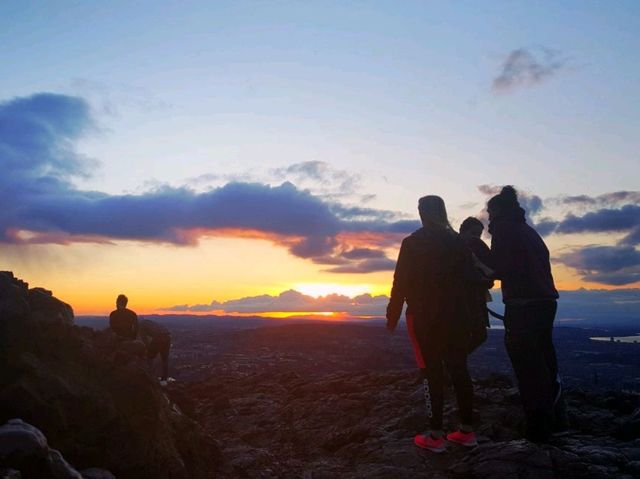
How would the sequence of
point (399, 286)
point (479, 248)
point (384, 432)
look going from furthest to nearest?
point (384, 432)
point (479, 248)
point (399, 286)

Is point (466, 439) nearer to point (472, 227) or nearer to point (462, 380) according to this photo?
point (462, 380)

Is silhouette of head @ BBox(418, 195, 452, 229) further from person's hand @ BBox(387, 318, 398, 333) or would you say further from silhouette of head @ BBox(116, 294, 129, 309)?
silhouette of head @ BBox(116, 294, 129, 309)

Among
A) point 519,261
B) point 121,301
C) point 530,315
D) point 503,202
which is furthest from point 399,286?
point 121,301

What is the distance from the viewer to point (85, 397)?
658cm

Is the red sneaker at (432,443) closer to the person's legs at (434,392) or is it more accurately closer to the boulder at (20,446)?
the person's legs at (434,392)

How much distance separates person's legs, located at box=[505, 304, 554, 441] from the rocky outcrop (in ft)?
16.4

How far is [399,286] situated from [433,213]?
116cm

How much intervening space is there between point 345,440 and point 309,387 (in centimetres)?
491

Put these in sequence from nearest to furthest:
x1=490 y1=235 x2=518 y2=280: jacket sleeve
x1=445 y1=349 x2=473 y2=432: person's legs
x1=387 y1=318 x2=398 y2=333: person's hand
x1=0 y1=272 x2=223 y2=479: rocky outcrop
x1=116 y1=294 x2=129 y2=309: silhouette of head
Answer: x1=0 y1=272 x2=223 y2=479: rocky outcrop
x1=445 y1=349 x2=473 y2=432: person's legs
x1=490 y1=235 x2=518 y2=280: jacket sleeve
x1=387 y1=318 x2=398 y2=333: person's hand
x1=116 y1=294 x2=129 y2=309: silhouette of head

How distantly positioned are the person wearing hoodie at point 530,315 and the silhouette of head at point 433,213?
767 millimetres

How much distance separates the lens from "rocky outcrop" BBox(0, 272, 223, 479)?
19.9ft

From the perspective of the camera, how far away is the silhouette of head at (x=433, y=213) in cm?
681

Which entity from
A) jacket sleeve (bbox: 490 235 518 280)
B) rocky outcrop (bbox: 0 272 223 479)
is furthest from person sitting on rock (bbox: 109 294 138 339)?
jacket sleeve (bbox: 490 235 518 280)

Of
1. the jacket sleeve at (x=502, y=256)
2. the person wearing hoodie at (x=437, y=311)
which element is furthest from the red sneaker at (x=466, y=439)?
the jacket sleeve at (x=502, y=256)
